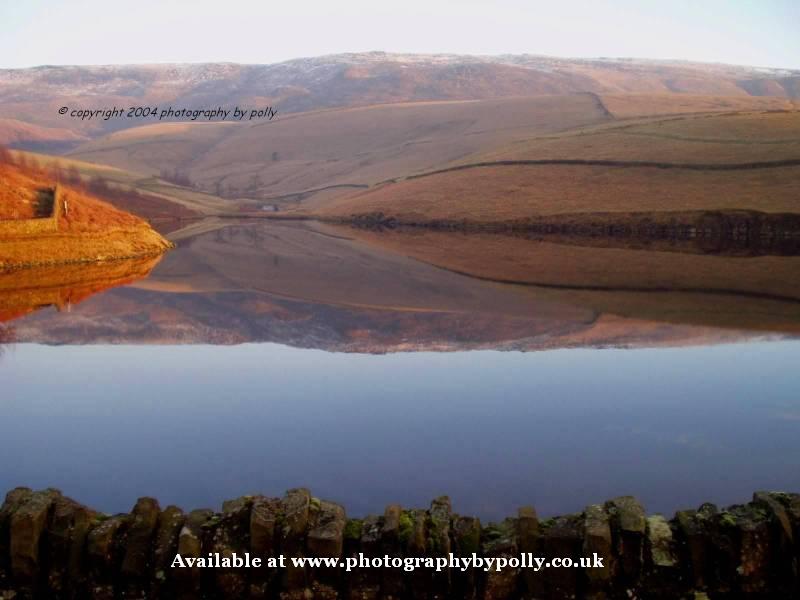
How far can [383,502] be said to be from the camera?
1110 cm

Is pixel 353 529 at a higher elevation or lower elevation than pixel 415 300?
higher

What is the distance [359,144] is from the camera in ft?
541

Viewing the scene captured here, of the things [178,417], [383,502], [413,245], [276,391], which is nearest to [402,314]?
[276,391]

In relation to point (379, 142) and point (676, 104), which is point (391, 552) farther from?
point (379, 142)

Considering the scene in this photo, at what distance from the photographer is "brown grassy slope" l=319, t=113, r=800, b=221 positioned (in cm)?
7138

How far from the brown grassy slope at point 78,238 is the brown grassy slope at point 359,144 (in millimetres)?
73338

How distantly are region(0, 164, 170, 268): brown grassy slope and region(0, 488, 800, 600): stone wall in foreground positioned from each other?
113 ft

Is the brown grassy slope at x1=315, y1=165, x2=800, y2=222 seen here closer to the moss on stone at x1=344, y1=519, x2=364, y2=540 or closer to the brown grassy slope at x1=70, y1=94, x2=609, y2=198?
the brown grassy slope at x1=70, y1=94, x2=609, y2=198

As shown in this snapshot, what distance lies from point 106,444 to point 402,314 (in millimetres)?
14070

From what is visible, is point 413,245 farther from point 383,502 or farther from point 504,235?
point 383,502

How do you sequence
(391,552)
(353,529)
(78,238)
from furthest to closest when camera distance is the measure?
(78,238) < (353,529) < (391,552)

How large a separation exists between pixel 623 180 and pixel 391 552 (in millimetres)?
74917

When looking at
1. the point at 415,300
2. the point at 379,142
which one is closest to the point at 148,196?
the point at 379,142

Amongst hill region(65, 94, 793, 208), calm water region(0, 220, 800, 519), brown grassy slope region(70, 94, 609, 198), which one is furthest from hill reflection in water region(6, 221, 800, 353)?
brown grassy slope region(70, 94, 609, 198)
